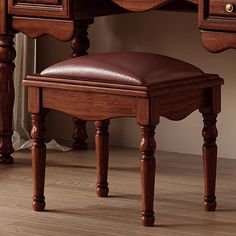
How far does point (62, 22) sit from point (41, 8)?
0.09m

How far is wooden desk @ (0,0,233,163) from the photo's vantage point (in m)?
2.81

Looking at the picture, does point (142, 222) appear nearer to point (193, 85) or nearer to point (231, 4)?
point (193, 85)

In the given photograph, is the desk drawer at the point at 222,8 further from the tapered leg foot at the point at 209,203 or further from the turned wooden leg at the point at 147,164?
the tapered leg foot at the point at 209,203

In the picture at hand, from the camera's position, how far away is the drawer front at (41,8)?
3.13 m

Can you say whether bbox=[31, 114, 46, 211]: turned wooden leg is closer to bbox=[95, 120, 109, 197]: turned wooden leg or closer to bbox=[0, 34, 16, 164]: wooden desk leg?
bbox=[95, 120, 109, 197]: turned wooden leg

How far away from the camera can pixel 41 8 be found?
3.19 meters

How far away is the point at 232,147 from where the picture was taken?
3.69 m

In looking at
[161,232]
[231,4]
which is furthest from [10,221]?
[231,4]

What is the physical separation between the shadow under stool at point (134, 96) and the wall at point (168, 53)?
31.8 inches

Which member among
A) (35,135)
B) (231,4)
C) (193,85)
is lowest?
(35,135)

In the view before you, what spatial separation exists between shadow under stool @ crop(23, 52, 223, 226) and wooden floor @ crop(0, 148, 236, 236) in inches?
3.0

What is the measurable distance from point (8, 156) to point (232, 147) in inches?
34.3

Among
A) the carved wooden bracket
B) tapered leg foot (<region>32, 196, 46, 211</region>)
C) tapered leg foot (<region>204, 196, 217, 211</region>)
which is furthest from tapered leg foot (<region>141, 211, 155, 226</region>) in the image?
the carved wooden bracket

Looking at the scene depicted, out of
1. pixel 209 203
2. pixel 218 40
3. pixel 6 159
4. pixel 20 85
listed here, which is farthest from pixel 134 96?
pixel 20 85
